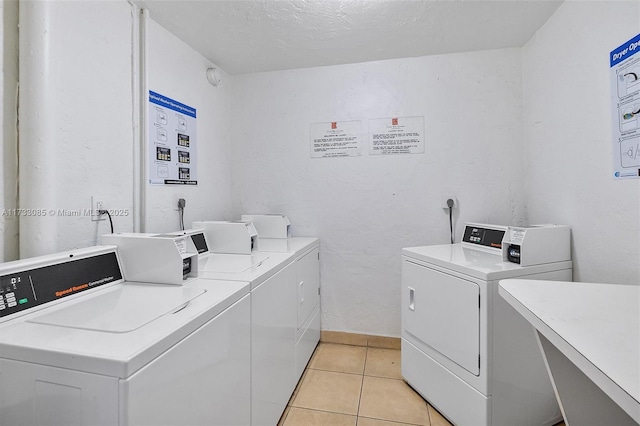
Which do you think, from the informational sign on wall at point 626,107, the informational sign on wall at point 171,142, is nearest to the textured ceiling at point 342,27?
the informational sign on wall at point 171,142

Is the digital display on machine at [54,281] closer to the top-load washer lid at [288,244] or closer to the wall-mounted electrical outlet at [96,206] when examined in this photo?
the wall-mounted electrical outlet at [96,206]

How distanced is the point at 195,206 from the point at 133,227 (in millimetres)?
550

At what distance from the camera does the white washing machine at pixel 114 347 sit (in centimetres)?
67

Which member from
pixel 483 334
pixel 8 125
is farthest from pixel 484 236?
pixel 8 125

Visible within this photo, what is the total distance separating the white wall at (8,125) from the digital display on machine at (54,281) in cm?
36

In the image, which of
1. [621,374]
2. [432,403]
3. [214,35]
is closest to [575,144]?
[621,374]

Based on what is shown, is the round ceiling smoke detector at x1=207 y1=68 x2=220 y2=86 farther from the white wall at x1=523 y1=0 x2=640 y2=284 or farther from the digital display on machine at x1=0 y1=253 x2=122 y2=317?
the white wall at x1=523 y1=0 x2=640 y2=284

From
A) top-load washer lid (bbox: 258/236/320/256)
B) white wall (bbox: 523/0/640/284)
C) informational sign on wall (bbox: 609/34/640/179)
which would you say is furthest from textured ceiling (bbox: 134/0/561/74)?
top-load washer lid (bbox: 258/236/320/256)

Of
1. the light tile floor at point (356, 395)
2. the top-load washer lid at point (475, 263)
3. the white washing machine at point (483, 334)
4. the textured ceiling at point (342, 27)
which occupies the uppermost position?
the textured ceiling at point (342, 27)

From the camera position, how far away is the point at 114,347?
2.28 feet

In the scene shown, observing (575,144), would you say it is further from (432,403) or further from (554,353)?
(432,403)

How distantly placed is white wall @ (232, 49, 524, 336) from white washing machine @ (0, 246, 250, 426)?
1.37 metres

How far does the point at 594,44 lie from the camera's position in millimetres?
1488

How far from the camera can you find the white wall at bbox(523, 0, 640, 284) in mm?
1341
